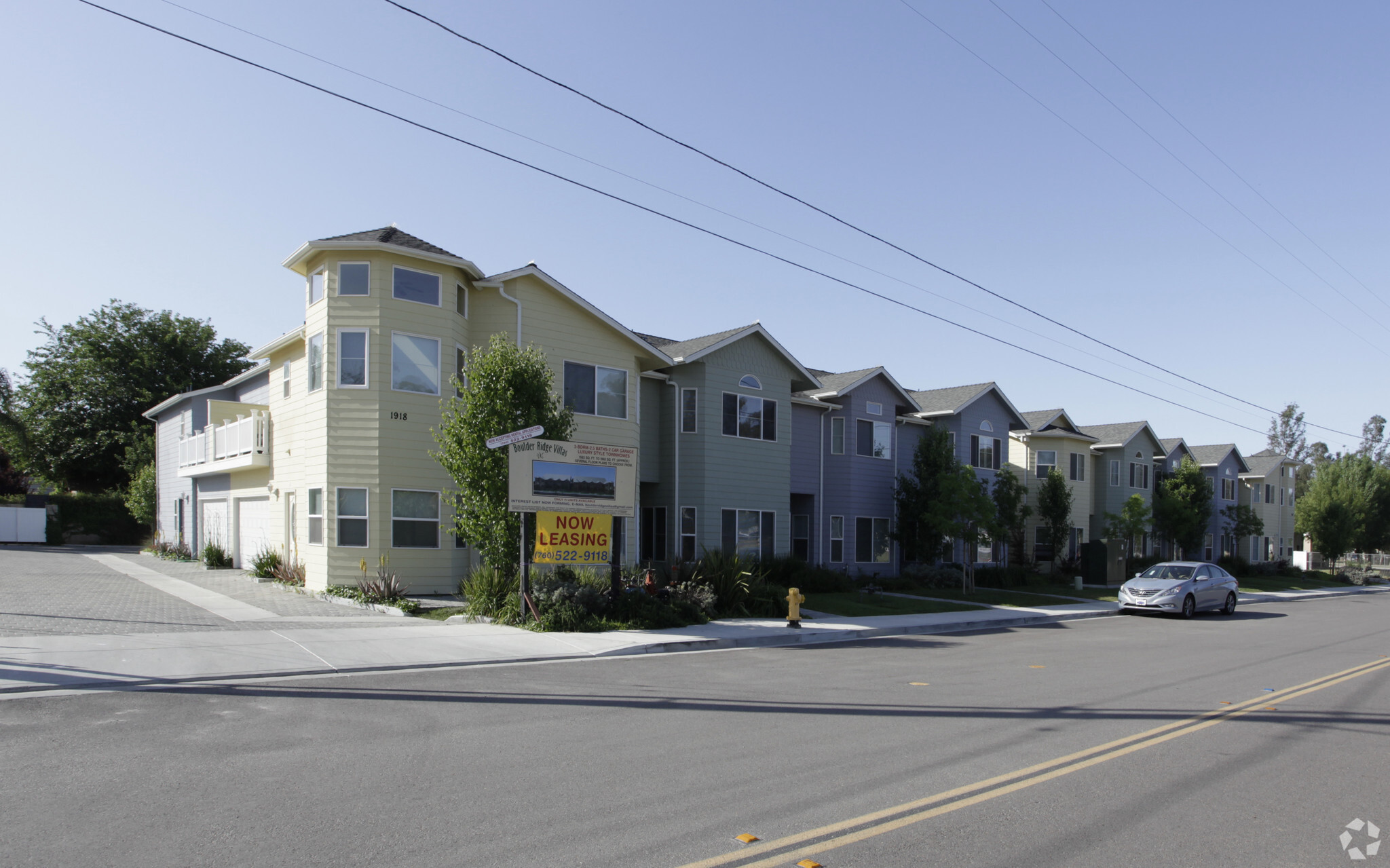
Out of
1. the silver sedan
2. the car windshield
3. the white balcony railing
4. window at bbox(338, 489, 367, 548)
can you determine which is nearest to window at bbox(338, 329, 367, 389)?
window at bbox(338, 489, 367, 548)

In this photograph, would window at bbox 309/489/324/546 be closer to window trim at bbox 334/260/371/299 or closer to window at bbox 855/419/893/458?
Result: window trim at bbox 334/260/371/299

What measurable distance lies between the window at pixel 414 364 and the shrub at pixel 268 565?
6.40 meters

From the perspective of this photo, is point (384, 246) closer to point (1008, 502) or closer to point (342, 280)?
point (342, 280)

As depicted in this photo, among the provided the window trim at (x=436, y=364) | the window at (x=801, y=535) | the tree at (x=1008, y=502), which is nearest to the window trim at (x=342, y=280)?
the window trim at (x=436, y=364)

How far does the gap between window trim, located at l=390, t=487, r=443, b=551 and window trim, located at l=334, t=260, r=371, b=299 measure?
4.54 m

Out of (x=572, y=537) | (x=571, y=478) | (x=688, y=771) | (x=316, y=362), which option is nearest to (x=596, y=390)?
(x=316, y=362)

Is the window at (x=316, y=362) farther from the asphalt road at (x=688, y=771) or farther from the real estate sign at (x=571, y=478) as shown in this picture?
the asphalt road at (x=688, y=771)

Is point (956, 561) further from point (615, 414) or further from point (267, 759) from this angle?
point (267, 759)

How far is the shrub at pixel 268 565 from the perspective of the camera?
23.4m

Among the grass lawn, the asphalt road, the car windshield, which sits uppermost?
the asphalt road

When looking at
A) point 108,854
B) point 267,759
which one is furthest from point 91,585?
point 108,854

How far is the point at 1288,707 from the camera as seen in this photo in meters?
10.4

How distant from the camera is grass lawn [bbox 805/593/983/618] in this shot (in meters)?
21.9

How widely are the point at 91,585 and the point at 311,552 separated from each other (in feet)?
17.2
